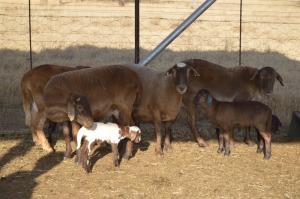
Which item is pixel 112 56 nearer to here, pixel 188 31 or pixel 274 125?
pixel 188 31

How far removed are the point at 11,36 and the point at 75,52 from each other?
13.8 feet

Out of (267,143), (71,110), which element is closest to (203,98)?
(267,143)

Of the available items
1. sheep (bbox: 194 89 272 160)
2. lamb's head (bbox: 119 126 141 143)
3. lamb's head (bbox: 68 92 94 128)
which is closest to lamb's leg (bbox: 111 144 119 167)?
lamb's head (bbox: 119 126 141 143)

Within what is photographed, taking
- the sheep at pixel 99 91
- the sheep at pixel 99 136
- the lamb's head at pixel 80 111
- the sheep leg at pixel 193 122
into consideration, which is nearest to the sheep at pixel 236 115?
the sheep leg at pixel 193 122

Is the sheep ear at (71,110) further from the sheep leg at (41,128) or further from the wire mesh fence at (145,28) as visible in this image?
the wire mesh fence at (145,28)

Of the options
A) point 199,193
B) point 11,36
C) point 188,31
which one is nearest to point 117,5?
point 188,31

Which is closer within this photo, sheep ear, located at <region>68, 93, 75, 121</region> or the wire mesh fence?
sheep ear, located at <region>68, 93, 75, 121</region>

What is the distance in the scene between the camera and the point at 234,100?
9719 millimetres

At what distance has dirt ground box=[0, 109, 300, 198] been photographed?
7275mm

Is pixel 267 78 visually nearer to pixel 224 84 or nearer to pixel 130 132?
pixel 224 84

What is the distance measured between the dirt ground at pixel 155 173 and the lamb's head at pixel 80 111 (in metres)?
0.76

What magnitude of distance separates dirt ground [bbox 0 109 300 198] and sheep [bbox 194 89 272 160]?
38 centimetres

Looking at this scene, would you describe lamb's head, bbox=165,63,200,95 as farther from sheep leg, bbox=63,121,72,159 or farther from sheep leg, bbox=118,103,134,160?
sheep leg, bbox=63,121,72,159

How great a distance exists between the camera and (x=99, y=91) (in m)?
8.38
